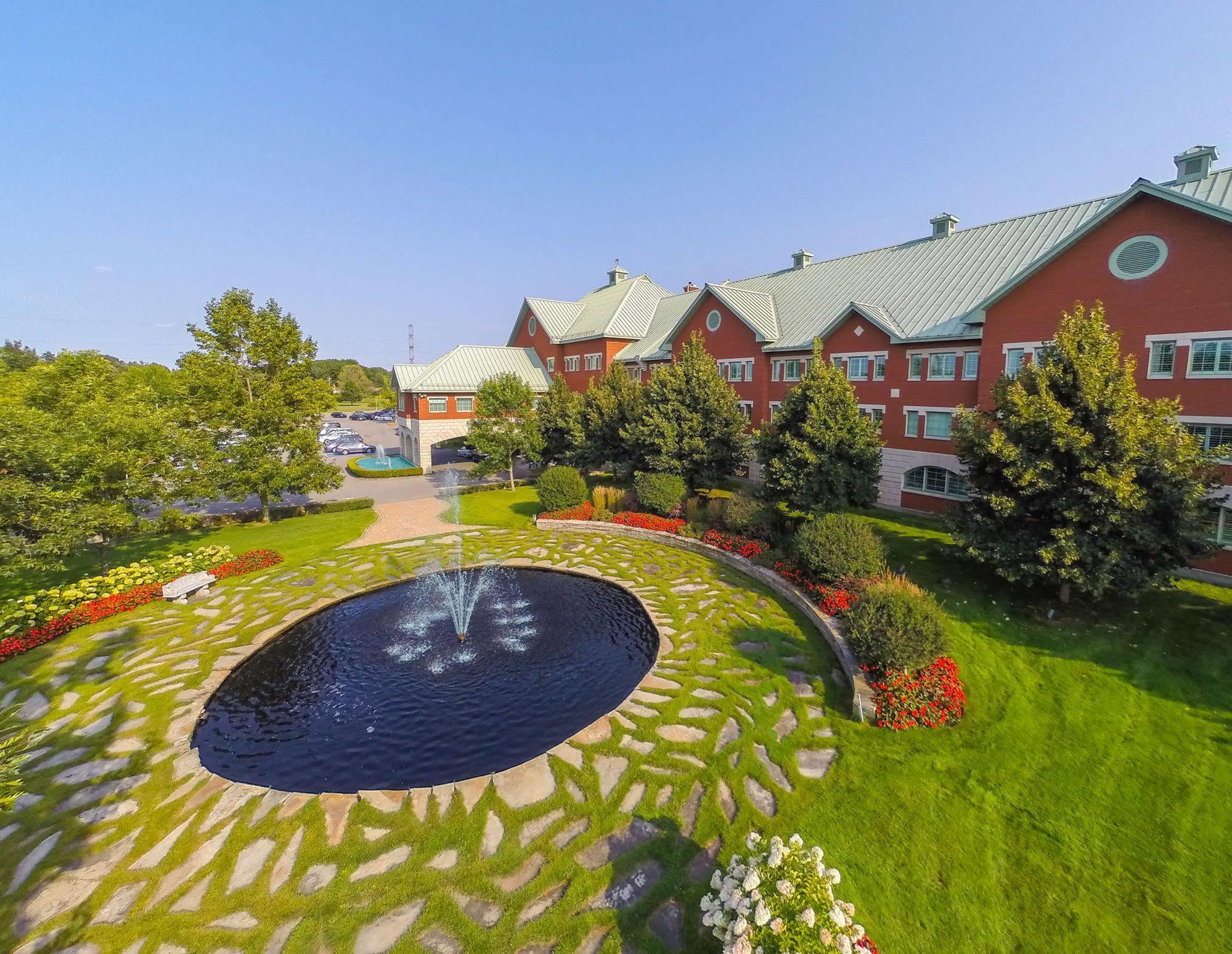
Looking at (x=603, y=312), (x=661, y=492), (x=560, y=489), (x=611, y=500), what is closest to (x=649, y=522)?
(x=661, y=492)

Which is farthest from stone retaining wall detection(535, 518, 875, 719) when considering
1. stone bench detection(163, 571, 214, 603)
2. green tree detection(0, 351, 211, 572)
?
green tree detection(0, 351, 211, 572)

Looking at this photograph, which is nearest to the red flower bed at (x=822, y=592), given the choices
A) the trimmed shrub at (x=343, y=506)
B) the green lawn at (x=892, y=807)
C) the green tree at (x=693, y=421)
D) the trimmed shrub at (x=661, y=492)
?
the green lawn at (x=892, y=807)

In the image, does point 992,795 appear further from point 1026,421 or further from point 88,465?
point 88,465

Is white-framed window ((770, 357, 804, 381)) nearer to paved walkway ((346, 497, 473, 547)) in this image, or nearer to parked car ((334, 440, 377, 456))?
paved walkway ((346, 497, 473, 547))

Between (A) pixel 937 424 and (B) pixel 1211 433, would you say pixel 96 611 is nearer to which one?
(A) pixel 937 424

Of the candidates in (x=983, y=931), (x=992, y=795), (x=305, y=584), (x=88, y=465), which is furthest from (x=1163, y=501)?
(x=88, y=465)
